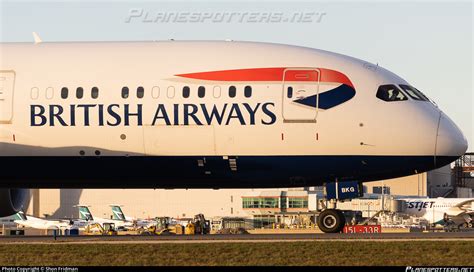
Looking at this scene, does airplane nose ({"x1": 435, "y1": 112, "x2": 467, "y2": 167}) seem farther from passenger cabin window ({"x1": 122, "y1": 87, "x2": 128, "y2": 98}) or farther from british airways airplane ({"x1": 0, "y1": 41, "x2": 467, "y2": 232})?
passenger cabin window ({"x1": 122, "y1": 87, "x2": 128, "y2": 98})

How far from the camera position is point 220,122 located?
33.7 meters

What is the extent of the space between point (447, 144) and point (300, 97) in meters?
5.26

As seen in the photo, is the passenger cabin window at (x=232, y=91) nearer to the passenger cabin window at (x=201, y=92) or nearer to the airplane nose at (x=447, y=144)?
the passenger cabin window at (x=201, y=92)

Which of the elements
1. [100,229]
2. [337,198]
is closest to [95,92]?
[337,198]

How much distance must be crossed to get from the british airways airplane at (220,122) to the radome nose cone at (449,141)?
0.05m

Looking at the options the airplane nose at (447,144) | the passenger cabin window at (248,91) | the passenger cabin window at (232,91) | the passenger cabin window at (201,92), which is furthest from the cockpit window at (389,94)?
the passenger cabin window at (201,92)

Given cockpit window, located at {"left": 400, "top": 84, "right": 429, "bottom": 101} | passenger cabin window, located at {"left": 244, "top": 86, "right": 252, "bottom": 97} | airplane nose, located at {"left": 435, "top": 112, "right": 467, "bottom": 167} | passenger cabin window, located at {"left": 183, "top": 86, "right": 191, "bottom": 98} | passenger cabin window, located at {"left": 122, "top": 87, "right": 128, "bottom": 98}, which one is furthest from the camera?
cockpit window, located at {"left": 400, "top": 84, "right": 429, "bottom": 101}

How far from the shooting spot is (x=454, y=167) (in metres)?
148

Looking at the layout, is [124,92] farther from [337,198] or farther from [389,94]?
[389,94]

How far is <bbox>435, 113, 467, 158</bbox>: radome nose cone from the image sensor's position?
33.6 m

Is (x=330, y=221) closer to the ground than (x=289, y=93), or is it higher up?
closer to the ground

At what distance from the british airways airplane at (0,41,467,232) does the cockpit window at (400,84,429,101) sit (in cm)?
5

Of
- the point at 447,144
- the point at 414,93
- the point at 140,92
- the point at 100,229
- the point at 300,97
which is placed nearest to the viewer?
the point at 447,144

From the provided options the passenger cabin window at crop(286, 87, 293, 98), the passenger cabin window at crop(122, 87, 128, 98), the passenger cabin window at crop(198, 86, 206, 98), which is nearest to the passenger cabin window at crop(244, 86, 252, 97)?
the passenger cabin window at crop(286, 87, 293, 98)
